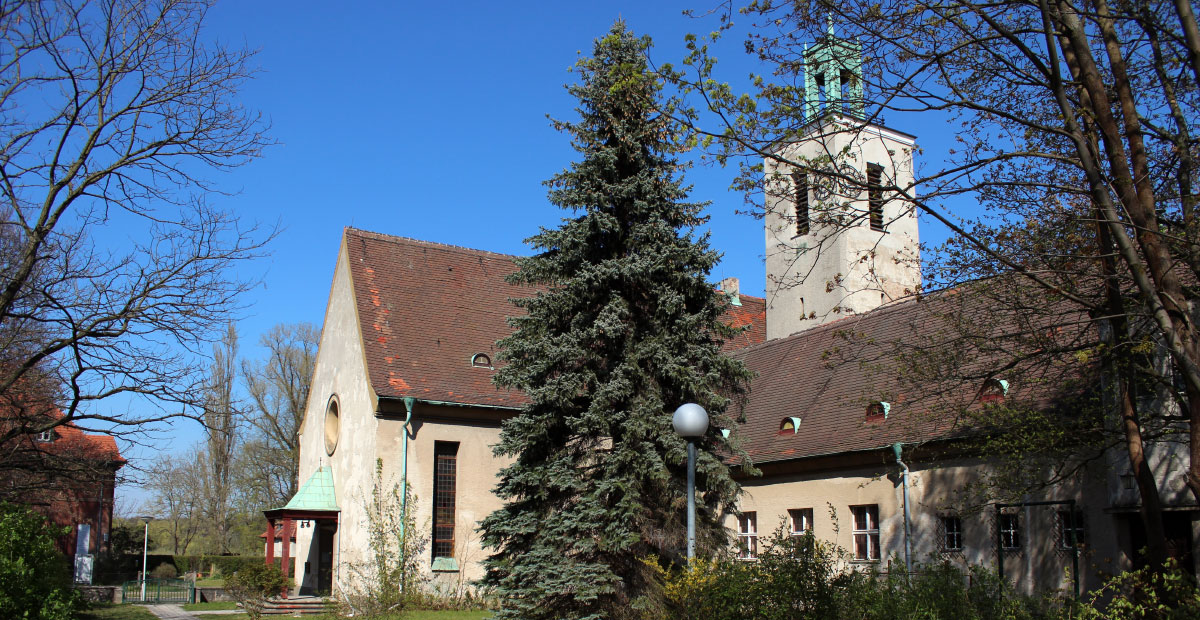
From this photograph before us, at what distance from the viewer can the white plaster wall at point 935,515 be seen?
15578 millimetres

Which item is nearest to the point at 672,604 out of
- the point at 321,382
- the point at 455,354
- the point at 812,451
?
the point at 812,451

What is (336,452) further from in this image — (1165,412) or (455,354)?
(1165,412)

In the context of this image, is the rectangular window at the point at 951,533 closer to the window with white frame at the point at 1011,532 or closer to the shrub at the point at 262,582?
the window with white frame at the point at 1011,532

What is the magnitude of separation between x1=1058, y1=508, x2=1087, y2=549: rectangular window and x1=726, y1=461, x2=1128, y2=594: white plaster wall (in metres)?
0.12

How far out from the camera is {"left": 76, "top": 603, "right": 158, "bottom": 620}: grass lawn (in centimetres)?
2454

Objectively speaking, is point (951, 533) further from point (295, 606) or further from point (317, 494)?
point (317, 494)

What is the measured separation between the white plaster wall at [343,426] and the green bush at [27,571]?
1147 centimetres

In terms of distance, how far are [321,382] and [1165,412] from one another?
871 inches

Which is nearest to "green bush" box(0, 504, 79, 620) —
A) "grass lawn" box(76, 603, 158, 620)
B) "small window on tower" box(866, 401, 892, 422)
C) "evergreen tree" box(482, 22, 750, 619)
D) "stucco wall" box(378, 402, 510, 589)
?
"evergreen tree" box(482, 22, 750, 619)

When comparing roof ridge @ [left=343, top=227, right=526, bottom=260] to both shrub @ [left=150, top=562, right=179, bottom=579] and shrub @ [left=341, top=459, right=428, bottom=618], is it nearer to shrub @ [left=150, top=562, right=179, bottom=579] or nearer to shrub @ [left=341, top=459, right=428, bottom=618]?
shrub @ [left=341, top=459, right=428, bottom=618]

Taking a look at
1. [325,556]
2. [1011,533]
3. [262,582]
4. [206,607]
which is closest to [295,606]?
[262,582]

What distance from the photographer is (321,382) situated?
2819cm

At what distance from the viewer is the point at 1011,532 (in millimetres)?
17125

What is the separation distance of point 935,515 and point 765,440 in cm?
534
